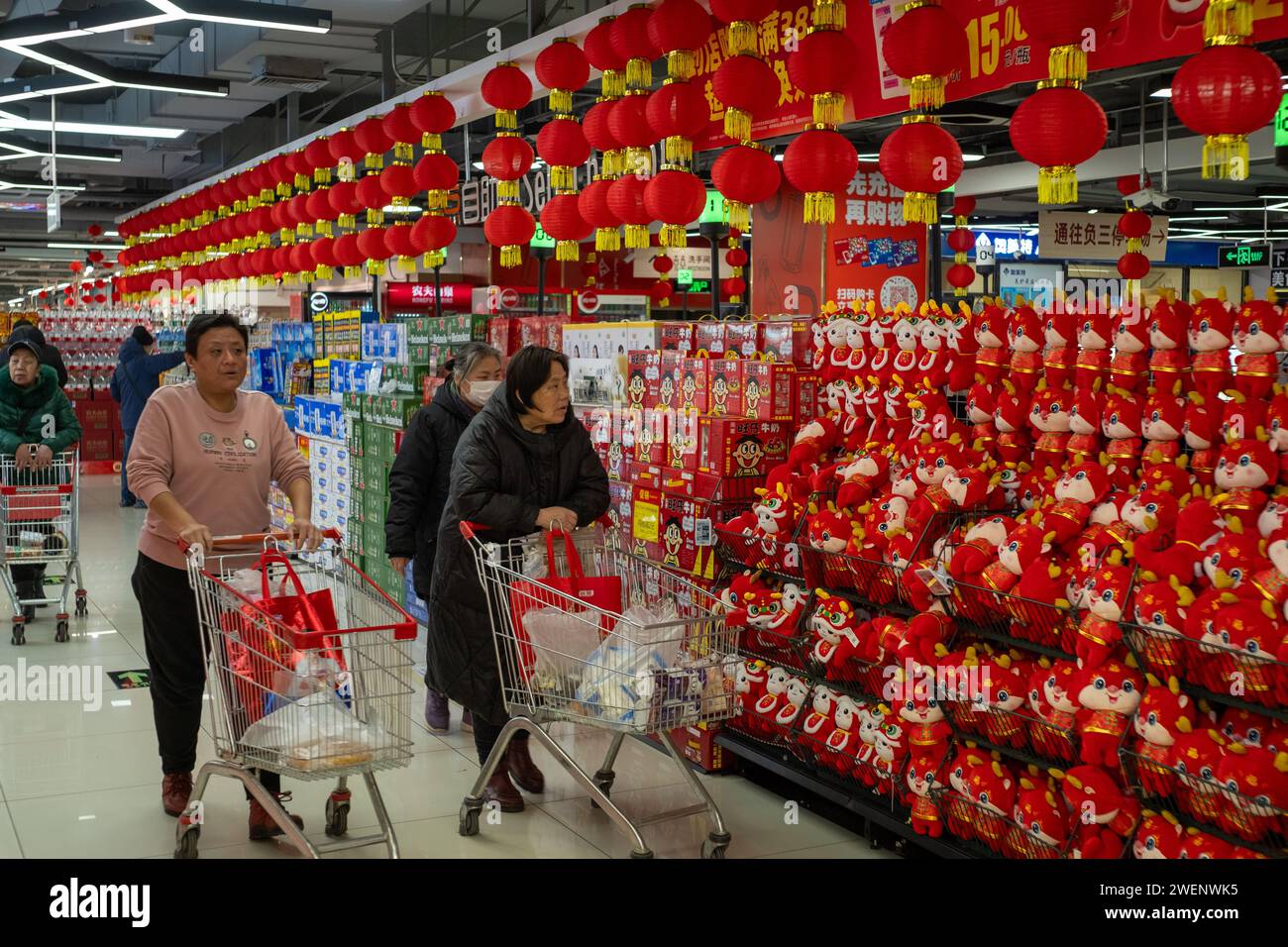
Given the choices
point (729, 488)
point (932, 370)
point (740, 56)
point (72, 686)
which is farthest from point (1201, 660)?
point (72, 686)

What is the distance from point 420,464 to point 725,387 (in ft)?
4.62

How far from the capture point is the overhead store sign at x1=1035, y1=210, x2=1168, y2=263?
15.0 metres

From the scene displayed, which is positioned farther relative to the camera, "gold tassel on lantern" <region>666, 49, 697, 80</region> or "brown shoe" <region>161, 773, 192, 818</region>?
"gold tassel on lantern" <region>666, 49, 697, 80</region>

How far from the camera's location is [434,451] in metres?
5.38

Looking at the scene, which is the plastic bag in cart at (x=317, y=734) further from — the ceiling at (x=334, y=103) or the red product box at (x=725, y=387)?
the ceiling at (x=334, y=103)

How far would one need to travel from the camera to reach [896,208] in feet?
35.4

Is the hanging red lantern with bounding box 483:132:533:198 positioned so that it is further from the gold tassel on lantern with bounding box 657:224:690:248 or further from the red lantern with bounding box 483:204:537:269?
the gold tassel on lantern with bounding box 657:224:690:248

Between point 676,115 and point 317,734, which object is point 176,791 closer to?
point 317,734

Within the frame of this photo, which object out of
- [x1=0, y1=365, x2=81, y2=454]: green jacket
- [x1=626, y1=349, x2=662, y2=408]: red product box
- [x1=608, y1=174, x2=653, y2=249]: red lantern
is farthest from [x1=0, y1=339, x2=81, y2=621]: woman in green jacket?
[x1=626, y1=349, x2=662, y2=408]: red product box

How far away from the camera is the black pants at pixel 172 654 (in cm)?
412

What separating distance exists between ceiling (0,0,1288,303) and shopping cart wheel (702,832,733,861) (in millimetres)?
5179

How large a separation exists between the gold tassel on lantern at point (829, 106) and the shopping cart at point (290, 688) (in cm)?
240

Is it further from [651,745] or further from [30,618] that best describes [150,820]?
[30,618]
